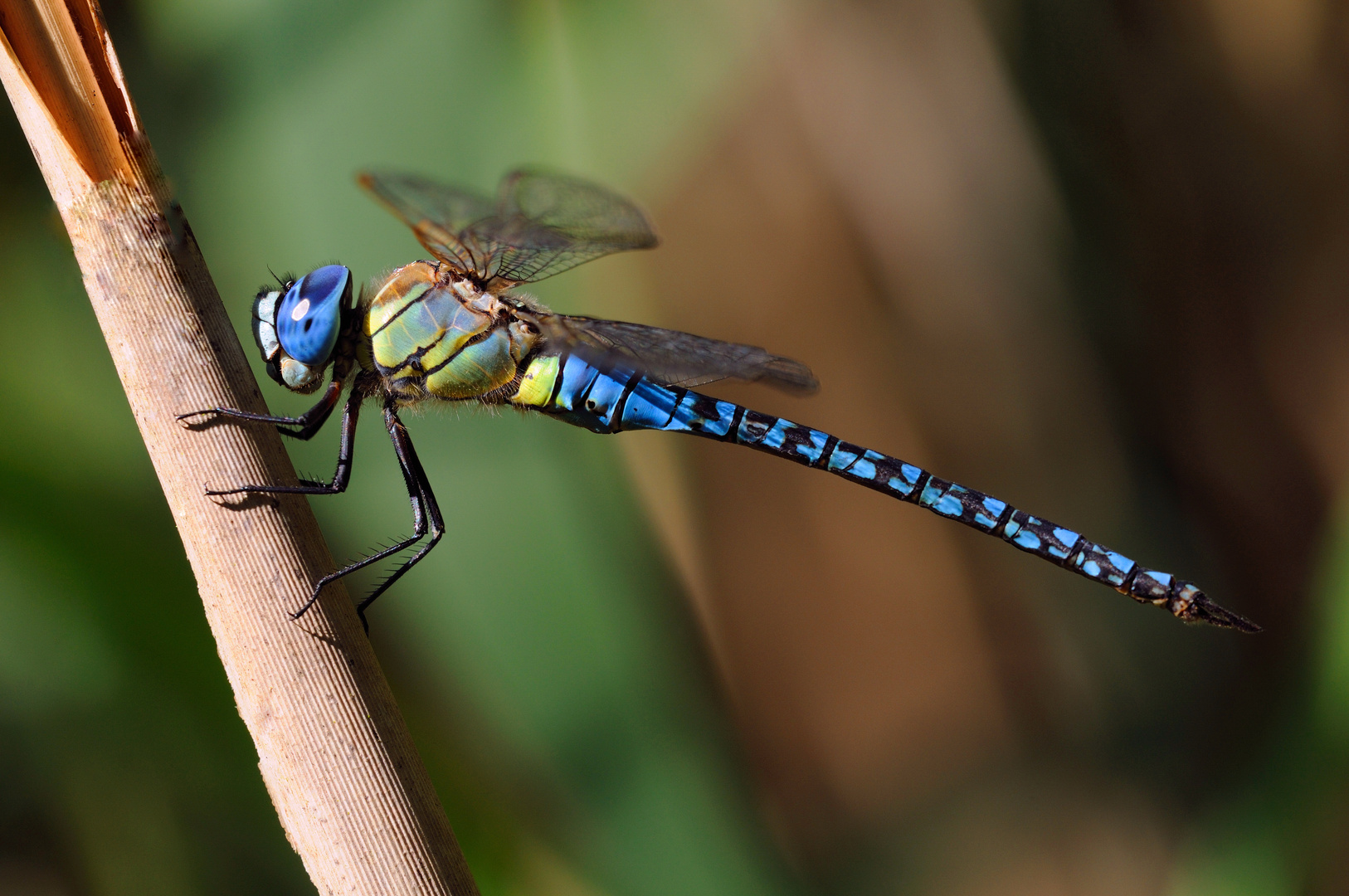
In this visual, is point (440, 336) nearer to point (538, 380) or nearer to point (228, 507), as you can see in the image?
point (538, 380)

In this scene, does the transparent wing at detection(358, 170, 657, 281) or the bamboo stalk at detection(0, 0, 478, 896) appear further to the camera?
the transparent wing at detection(358, 170, 657, 281)

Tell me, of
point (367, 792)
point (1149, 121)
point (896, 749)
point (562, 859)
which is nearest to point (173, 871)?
point (562, 859)

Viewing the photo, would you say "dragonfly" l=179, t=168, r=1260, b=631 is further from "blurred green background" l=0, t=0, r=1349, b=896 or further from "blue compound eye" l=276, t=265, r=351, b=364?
"blurred green background" l=0, t=0, r=1349, b=896

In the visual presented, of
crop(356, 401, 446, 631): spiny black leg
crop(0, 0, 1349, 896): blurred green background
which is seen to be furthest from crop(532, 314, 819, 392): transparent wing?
crop(0, 0, 1349, 896): blurred green background

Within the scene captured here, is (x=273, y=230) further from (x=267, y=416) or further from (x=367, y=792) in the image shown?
(x=367, y=792)

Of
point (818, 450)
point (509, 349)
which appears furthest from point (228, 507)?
point (818, 450)

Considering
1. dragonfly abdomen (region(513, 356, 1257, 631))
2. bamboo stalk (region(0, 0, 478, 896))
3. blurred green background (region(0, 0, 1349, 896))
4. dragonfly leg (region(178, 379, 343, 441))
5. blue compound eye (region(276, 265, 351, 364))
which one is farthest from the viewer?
blurred green background (region(0, 0, 1349, 896))

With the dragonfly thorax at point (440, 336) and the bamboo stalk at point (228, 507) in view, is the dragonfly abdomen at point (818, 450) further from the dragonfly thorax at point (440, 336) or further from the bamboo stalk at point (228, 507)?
the bamboo stalk at point (228, 507)
